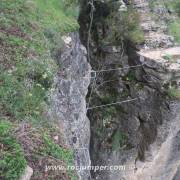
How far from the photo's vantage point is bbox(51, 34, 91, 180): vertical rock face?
767 centimetres

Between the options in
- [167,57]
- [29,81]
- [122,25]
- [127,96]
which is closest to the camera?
[29,81]

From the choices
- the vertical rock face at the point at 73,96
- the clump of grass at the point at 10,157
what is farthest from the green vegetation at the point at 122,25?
the clump of grass at the point at 10,157

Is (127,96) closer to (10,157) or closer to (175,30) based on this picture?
(175,30)

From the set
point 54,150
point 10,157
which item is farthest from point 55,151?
point 10,157

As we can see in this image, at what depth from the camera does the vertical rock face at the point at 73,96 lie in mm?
7675

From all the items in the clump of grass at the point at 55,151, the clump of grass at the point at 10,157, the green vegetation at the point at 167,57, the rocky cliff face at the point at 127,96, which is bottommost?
the rocky cliff face at the point at 127,96

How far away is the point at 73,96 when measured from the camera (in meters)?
8.84

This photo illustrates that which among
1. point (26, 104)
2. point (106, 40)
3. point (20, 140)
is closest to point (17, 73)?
point (26, 104)

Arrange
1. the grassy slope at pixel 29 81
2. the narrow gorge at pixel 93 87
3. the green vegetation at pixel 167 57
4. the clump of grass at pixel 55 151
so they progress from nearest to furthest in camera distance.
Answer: the grassy slope at pixel 29 81 → the clump of grass at pixel 55 151 → the narrow gorge at pixel 93 87 → the green vegetation at pixel 167 57

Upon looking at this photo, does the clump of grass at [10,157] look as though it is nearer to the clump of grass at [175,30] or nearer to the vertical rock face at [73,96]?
the vertical rock face at [73,96]

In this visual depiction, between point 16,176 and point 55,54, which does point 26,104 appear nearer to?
point 16,176

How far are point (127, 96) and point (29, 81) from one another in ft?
18.6

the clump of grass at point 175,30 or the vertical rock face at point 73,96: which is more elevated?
the clump of grass at point 175,30

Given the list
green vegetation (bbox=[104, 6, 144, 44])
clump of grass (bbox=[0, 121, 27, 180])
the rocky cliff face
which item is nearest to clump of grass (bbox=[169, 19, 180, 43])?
the rocky cliff face
